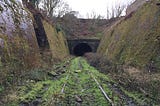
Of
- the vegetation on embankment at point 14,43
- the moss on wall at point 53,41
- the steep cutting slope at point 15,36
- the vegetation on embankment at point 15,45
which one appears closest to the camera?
the vegetation on embankment at point 15,45

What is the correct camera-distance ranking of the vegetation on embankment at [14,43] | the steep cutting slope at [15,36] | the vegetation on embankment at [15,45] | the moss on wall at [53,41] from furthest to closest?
the moss on wall at [53,41] < the steep cutting slope at [15,36] < the vegetation on embankment at [14,43] < the vegetation on embankment at [15,45]

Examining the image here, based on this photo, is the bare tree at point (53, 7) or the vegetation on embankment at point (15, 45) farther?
the bare tree at point (53, 7)

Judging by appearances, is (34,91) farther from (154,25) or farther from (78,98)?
(154,25)

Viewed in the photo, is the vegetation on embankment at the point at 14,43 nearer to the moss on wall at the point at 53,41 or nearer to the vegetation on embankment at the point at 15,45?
the vegetation on embankment at the point at 15,45

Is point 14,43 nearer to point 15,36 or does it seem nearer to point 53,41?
point 15,36

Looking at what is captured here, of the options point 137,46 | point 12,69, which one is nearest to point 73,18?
point 137,46

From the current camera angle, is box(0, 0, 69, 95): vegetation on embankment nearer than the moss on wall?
Yes

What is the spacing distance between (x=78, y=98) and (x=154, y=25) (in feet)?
36.1

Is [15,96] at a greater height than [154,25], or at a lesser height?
lesser

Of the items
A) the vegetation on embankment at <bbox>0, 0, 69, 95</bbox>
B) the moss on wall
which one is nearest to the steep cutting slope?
the vegetation on embankment at <bbox>0, 0, 69, 95</bbox>

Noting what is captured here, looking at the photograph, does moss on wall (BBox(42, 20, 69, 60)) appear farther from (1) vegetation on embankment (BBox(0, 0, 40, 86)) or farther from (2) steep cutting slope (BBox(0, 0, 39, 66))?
(2) steep cutting slope (BBox(0, 0, 39, 66))

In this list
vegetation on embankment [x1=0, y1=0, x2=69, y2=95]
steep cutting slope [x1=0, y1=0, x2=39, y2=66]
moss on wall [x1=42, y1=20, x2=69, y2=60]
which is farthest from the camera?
moss on wall [x1=42, y1=20, x2=69, y2=60]

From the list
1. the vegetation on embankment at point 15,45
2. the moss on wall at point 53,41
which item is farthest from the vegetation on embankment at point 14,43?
the moss on wall at point 53,41

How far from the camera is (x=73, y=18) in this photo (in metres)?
65.6
